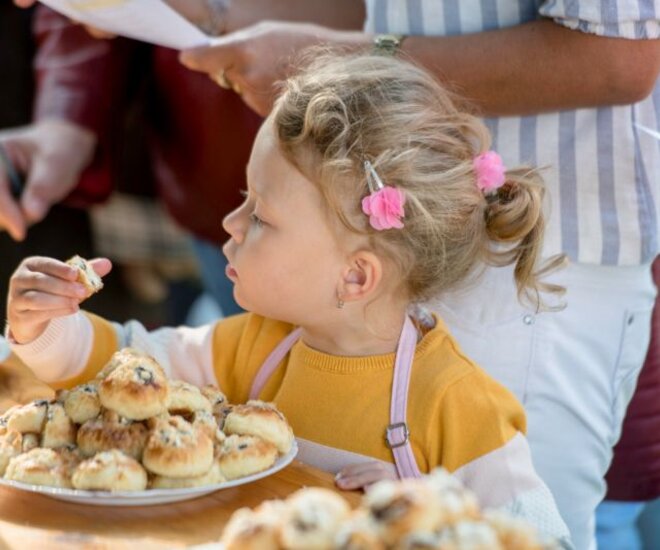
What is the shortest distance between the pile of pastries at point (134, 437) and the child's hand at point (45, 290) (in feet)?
0.56

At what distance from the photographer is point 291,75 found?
1770 mm

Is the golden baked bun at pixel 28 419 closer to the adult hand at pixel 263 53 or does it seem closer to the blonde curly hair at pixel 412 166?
the blonde curly hair at pixel 412 166

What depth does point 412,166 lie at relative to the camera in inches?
61.5

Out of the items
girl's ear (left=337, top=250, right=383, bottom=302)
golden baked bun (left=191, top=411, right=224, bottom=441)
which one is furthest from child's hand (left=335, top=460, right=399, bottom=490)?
girl's ear (left=337, top=250, right=383, bottom=302)

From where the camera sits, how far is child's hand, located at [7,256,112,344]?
151cm

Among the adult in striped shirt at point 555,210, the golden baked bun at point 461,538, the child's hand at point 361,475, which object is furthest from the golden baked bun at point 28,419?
the adult in striped shirt at point 555,210

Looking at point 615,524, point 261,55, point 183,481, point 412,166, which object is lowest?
point 615,524

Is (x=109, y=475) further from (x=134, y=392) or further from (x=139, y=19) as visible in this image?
(x=139, y=19)

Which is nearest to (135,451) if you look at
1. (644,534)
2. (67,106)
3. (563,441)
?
(563,441)

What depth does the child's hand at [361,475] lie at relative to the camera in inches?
54.2

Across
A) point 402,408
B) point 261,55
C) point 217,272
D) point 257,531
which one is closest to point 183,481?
point 257,531

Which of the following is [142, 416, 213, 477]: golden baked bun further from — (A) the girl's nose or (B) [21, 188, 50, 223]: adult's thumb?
(B) [21, 188, 50, 223]: adult's thumb

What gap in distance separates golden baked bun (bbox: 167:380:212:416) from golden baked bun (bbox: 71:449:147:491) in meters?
0.12

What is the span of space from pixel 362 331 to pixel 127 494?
1.77 feet
